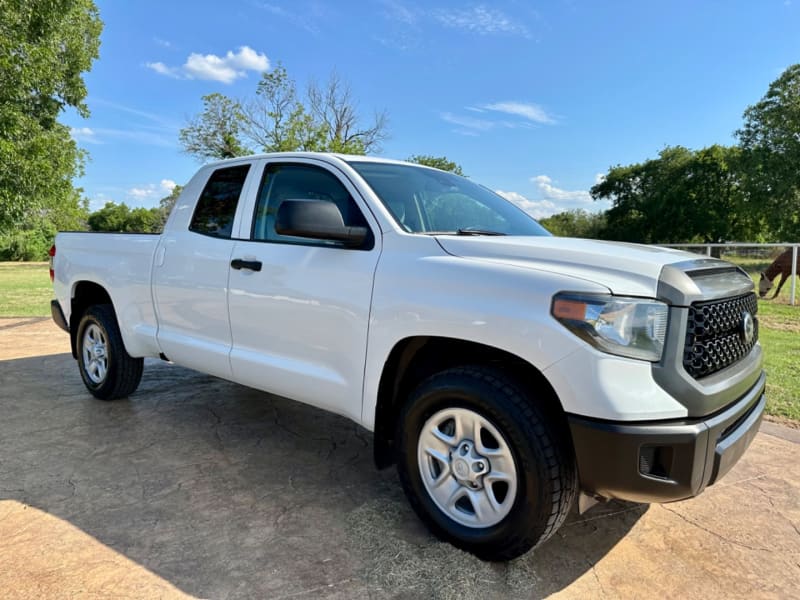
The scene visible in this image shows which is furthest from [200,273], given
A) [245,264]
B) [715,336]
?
[715,336]

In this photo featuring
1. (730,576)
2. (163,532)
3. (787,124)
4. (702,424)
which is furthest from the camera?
(787,124)

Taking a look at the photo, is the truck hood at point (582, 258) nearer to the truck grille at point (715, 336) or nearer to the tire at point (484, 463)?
the truck grille at point (715, 336)

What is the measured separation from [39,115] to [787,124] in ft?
123

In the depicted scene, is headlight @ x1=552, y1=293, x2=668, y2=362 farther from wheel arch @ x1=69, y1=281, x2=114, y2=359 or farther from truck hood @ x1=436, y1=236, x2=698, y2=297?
wheel arch @ x1=69, y1=281, x2=114, y2=359

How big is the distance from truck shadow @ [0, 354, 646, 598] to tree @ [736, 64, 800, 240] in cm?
3501

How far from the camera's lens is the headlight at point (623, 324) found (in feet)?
6.52

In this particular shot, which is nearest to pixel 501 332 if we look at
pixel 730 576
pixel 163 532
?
pixel 730 576

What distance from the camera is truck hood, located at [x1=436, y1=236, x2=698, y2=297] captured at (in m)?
2.08

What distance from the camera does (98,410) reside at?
4.47 meters

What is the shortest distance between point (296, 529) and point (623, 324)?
5.92 ft

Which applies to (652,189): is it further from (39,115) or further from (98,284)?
(98,284)

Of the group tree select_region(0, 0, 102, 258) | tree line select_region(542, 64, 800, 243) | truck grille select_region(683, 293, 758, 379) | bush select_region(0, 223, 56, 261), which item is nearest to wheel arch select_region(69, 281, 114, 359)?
truck grille select_region(683, 293, 758, 379)

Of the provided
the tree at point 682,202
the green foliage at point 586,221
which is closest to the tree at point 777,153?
the tree at point 682,202

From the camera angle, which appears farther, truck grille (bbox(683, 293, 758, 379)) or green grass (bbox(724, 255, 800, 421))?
green grass (bbox(724, 255, 800, 421))
